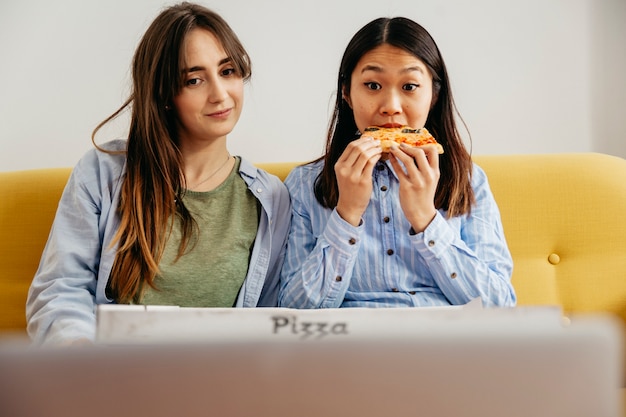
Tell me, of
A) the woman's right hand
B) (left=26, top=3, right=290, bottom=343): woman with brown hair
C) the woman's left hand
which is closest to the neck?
(left=26, top=3, right=290, bottom=343): woman with brown hair

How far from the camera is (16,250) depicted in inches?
73.8

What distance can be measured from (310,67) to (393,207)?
0.66m

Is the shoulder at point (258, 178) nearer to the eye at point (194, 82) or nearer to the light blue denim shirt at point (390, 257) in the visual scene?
the light blue denim shirt at point (390, 257)

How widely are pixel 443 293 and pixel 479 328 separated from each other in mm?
1013

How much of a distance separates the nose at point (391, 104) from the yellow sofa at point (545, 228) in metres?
0.42

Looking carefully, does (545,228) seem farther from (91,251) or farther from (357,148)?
(91,251)

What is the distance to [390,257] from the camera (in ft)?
5.25

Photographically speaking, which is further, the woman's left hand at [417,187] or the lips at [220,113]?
the lips at [220,113]

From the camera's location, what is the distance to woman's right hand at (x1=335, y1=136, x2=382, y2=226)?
1517 millimetres

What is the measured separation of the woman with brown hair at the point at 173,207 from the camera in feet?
5.16

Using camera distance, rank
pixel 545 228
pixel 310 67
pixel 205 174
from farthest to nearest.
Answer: pixel 310 67, pixel 545 228, pixel 205 174

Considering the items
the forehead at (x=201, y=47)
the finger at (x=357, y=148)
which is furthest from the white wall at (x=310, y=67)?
the finger at (x=357, y=148)

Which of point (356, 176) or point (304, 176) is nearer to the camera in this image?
point (356, 176)

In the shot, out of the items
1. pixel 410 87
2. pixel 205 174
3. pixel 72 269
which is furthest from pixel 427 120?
pixel 72 269
